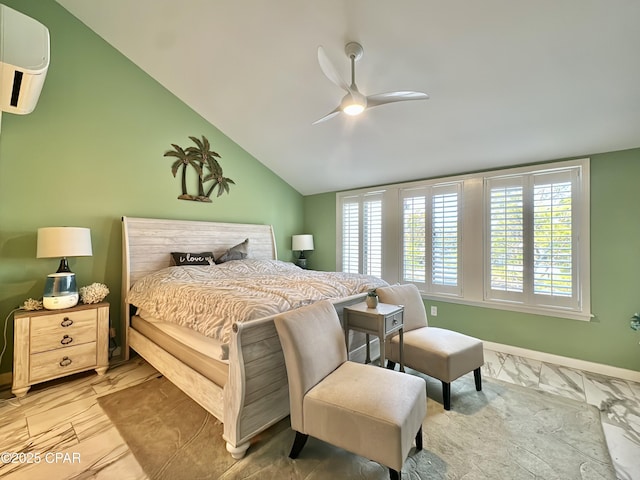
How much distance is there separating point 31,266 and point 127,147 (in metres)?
1.58

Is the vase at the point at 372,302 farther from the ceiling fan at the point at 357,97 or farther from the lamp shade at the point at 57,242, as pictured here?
the lamp shade at the point at 57,242

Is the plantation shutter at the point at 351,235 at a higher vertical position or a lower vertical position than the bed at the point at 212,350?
higher

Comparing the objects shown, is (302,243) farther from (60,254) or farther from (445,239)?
(60,254)

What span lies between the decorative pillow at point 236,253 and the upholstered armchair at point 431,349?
2.16 metres

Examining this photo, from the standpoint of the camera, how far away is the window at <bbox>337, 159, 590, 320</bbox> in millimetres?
3029

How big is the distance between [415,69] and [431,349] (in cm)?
244

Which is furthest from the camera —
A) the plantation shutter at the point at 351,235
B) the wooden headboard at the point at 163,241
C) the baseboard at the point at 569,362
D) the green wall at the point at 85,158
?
the plantation shutter at the point at 351,235

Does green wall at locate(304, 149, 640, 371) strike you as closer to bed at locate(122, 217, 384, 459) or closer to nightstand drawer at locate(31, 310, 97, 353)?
bed at locate(122, 217, 384, 459)

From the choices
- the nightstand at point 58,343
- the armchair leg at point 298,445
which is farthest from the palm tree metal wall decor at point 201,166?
the armchair leg at point 298,445

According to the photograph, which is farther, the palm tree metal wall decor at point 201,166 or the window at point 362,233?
the window at point 362,233

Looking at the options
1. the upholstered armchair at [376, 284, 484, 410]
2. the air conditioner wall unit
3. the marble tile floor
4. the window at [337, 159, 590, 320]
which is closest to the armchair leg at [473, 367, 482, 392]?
the upholstered armchair at [376, 284, 484, 410]

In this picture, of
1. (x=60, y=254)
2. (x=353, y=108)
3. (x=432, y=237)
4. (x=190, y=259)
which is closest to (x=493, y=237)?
(x=432, y=237)

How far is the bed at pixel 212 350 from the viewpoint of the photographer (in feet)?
5.45

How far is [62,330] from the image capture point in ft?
8.34
